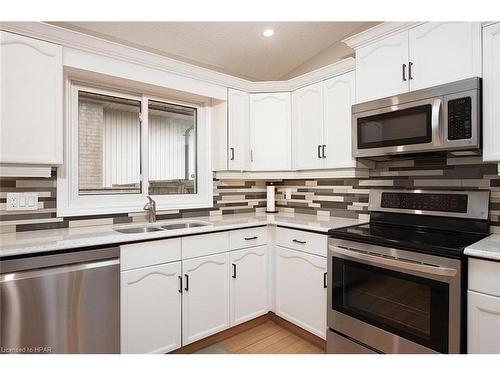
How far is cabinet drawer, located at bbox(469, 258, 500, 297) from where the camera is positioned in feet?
4.10

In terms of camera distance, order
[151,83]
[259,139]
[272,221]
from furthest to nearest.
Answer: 1. [259,139]
2. [272,221]
3. [151,83]

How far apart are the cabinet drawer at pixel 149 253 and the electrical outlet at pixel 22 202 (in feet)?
2.38

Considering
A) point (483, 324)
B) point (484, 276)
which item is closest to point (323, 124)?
point (484, 276)

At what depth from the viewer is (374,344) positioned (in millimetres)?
1610

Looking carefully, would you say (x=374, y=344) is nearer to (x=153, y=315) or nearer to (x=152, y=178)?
(x=153, y=315)

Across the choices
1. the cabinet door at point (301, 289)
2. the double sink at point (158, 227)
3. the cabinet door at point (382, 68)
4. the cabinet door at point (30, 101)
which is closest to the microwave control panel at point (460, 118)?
the cabinet door at point (382, 68)

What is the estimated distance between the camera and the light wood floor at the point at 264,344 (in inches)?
79.7

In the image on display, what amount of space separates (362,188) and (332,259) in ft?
2.69

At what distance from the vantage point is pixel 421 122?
1.71 m

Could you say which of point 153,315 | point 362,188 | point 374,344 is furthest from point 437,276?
point 153,315

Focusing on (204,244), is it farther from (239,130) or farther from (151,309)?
(239,130)

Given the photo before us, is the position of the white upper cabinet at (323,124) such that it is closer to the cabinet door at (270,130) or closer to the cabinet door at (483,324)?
the cabinet door at (270,130)

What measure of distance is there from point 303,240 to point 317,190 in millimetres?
766

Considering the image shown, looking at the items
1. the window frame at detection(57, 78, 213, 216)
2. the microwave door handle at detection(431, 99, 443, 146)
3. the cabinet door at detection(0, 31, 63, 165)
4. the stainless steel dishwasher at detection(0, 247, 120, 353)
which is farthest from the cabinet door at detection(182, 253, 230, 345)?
the microwave door handle at detection(431, 99, 443, 146)
